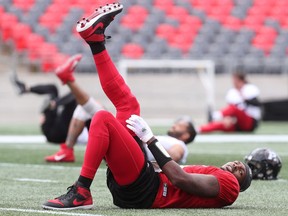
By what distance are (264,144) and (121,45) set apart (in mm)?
10611

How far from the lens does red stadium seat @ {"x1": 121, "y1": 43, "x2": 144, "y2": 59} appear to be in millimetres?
22983

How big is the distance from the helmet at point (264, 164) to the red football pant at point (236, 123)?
26.4 ft

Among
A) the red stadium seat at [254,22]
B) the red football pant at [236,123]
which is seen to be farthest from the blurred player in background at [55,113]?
the red stadium seat at [254,22]

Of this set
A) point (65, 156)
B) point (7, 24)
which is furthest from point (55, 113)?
point (7, 24)

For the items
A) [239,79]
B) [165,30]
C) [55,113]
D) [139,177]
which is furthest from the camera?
[165,30]

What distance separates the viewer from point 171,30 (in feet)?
Answer: 79.2

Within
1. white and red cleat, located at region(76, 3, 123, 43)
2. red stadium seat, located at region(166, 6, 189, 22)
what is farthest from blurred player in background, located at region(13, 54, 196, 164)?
red stadium seat, located at region(166, 6, 189, 22)

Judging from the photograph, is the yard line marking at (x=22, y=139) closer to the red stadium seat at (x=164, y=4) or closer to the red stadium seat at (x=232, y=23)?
the red stadium seat at (x=164, y=4)

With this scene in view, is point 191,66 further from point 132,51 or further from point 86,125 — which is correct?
point 86,125

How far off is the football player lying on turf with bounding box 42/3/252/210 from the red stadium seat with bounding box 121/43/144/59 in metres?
17.0

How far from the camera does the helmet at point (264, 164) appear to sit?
805 cm

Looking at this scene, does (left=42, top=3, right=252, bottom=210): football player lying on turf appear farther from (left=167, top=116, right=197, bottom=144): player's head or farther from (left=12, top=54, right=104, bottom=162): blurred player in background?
(left=12, top=54, right=104, bottom=162): blurred player in background

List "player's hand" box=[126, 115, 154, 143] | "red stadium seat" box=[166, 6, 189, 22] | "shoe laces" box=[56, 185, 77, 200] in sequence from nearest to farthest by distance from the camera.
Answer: "player's hand" box=[126, 115, 154, 143]
"shoe laces" box=[56, 185, 77, 200]
"red stadium seat" box=[166, 6, 189, 22]

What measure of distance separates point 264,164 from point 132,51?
49.9ft
